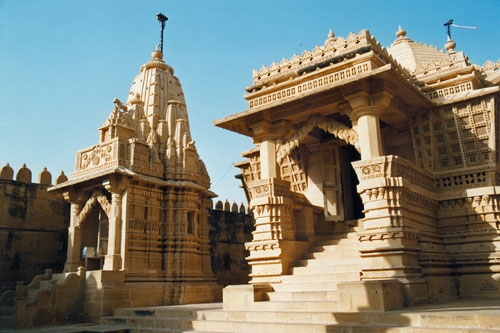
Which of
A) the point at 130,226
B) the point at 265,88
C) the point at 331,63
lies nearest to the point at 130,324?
the point at 130,226

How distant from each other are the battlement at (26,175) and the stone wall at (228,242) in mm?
6169

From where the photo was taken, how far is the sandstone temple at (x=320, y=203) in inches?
368

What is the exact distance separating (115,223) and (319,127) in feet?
22.5

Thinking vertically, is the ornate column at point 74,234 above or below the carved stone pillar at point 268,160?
below

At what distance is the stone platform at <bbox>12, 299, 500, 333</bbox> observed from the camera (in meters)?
6.55

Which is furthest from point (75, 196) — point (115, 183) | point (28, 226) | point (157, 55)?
point (157, 55)

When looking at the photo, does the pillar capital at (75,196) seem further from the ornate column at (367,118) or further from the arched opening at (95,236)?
the ornate column at (367,118)

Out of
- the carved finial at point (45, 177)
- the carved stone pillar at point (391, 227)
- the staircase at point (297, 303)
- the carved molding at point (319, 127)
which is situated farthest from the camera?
the carved finial at point (45, 177)

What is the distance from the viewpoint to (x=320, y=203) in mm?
13734

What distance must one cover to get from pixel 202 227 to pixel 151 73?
6367 millimetres

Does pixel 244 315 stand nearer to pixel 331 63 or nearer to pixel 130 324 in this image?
pixel 130 324

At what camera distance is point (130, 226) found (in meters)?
13.9

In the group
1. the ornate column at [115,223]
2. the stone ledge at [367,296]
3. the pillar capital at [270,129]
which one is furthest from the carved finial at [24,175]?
the stone ledge at [367,296]

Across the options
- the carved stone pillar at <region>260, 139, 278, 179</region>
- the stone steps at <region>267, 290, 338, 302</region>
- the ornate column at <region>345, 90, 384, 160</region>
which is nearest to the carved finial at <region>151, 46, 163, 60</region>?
the carved stone pillar at <region>260, 139, 278, 179</region>
